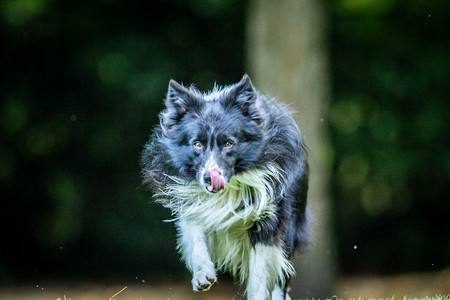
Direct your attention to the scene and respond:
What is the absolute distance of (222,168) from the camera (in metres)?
6.31

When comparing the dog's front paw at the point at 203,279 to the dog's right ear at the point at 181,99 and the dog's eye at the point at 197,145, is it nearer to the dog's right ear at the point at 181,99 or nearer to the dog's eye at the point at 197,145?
the dog's eye at the point at 197,145

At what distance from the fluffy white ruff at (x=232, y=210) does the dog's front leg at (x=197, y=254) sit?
0.12 ft

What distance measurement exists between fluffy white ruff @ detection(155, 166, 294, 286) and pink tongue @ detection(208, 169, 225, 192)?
55 cm

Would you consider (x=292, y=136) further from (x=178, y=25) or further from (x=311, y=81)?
(x=178, y=25)

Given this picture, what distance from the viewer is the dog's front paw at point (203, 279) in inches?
248

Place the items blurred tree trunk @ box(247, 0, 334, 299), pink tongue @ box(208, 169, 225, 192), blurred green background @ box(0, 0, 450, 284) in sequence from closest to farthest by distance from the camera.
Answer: pink tongue @ box(208, 169, 225, 192), blurred tree trunk @ box(247, 0, 334, 299), blurred green background @ box(0, 0, 450, 284)

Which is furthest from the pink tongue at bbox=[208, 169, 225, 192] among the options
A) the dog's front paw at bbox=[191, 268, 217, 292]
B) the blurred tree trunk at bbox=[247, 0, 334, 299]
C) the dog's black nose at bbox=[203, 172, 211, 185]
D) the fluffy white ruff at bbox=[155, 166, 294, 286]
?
the blurred tree trunk at bbox=[247, 0, 334, 299]

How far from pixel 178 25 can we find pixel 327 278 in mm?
5158

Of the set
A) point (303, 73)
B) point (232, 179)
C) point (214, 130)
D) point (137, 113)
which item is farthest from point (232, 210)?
point (137, 113)

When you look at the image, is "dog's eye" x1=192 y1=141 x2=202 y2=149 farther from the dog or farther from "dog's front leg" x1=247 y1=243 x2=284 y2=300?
"dog's front leg" x1=247 y1=243 x2=284 y2=300

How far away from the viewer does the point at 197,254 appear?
6605 mm

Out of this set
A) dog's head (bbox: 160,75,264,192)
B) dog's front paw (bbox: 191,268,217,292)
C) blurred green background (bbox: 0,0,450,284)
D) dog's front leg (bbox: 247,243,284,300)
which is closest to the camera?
dog's front paw (bbox: 191,268,217,292)

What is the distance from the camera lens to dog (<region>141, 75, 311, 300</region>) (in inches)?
257

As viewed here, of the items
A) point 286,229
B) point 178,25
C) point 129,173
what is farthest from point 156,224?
point 286,229
